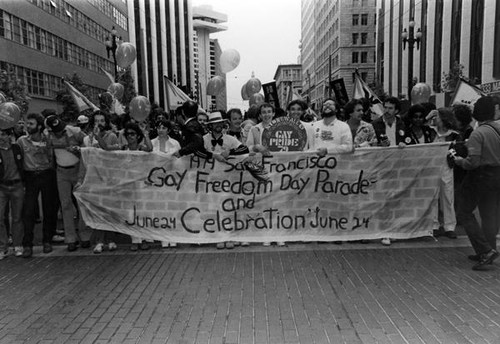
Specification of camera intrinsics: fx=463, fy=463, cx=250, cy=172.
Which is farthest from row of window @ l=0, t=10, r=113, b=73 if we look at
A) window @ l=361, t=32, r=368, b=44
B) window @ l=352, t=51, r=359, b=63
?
window @ l=361, t=32, r=368, b=44

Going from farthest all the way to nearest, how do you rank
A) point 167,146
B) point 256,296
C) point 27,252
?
point 167,146 → point 27,252 → point 256,296

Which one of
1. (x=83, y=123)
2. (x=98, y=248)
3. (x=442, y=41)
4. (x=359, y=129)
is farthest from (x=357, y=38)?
(x=98, y=248)

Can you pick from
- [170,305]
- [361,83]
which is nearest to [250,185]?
[170,305]

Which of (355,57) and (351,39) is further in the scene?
(355,57)

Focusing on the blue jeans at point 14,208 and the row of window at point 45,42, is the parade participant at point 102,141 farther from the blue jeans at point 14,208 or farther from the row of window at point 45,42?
the row of window at point 45,42

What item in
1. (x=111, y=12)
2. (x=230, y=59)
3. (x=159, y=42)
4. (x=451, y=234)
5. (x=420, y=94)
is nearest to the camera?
(x=451, y=234)

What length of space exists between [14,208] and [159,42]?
89633 millimetres

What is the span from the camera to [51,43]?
4050 cm

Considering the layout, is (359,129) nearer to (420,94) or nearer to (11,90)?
(420,94)

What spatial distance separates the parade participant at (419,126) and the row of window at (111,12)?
50.2 m

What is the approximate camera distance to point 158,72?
88125mm

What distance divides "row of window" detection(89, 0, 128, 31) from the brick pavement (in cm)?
5085

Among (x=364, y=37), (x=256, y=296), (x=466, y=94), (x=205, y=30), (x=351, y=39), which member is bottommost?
(x=256, y=296)

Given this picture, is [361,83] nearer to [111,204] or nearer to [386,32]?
[111,204]
